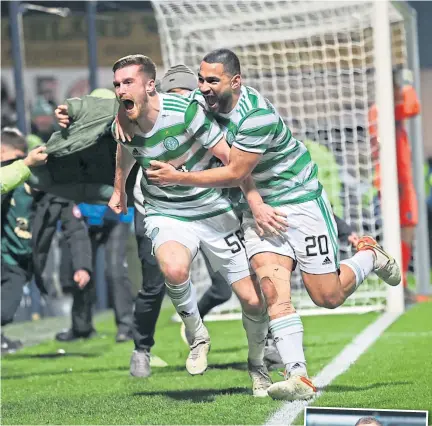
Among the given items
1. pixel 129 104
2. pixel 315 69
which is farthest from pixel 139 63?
pixel 315 69

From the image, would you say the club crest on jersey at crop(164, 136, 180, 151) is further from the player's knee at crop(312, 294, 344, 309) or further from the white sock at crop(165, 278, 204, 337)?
the player's knee at crop(312, 294, 344, 309)

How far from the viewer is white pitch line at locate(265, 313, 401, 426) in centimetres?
584

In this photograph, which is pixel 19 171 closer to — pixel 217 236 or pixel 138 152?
pixel 138 152

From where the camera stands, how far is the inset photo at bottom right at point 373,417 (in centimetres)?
456

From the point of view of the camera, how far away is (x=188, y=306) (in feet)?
21.4

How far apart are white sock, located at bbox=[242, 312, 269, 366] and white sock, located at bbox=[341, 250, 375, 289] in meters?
0.57

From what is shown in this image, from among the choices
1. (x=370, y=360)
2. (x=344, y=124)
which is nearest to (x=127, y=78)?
(x=370, y=360)

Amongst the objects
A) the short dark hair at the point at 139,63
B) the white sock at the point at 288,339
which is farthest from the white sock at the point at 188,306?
the short dark hair at the point at 139,63

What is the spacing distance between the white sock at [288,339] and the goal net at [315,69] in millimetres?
5380

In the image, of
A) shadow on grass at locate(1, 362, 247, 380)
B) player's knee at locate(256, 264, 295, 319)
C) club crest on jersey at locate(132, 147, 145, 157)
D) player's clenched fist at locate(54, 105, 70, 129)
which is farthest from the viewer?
shadow on grass at locate(1, 362, 247, 380)

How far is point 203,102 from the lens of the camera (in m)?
6.27

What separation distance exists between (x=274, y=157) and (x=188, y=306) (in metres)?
0.98

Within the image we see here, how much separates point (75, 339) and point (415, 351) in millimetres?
3660

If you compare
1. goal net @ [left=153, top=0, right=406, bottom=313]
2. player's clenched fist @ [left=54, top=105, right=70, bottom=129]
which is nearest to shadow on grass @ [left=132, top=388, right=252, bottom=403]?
player's clenched fist @ [left=54, top=105, right=70, bottom=129]
